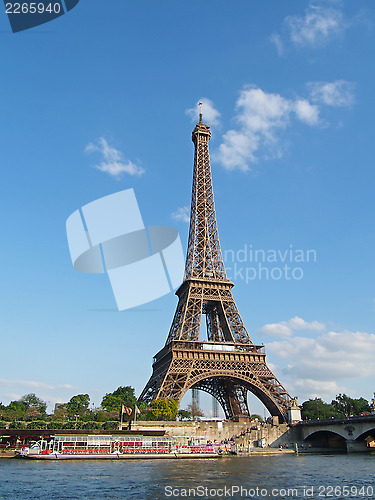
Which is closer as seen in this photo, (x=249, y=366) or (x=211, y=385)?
(x=249, y=366)

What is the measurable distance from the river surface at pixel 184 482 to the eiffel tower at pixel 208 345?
31930 millimetres

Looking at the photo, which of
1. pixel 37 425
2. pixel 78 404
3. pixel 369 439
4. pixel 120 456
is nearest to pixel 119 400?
pixel 78 404

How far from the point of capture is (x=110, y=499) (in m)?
28.1

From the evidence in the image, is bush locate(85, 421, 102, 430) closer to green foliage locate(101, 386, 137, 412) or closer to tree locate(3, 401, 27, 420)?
green foliage locate(101, 386, 137, 412)

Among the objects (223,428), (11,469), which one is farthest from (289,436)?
(11,469)

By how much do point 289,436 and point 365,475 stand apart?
4460 cm

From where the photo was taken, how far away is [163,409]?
71.8 m

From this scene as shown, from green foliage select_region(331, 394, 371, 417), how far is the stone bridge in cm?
2436

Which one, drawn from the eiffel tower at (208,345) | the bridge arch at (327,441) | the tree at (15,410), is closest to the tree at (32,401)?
the tree at (15,410)

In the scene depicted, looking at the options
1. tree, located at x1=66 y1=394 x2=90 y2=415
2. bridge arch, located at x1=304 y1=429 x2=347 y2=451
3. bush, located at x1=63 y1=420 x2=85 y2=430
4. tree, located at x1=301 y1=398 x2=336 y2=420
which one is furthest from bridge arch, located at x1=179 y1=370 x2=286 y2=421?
tree, located at x1=66 y1=394 x2=90 y2=415

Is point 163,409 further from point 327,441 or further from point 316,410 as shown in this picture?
point 316,410

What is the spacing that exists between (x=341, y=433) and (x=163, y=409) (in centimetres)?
2932

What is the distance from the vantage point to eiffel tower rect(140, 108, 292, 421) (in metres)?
78.9

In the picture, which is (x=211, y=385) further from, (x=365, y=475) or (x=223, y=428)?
(x=365, y=475)
